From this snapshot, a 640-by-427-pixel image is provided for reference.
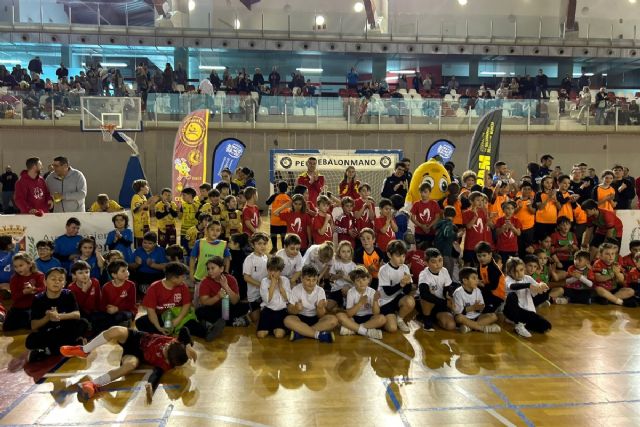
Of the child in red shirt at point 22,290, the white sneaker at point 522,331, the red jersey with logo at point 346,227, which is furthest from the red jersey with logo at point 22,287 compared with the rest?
the white sneaker at point 522,331

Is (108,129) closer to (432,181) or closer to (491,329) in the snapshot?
(432,181)

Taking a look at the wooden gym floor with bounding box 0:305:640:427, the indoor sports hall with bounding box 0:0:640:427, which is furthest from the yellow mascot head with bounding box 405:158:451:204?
the wooden gym floor with bounding box 0:305:640:427

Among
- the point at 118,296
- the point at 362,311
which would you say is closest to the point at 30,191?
the point at 118,296

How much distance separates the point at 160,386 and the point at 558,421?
3.82 meters

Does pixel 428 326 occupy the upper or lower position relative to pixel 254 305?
lower

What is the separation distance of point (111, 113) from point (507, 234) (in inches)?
502

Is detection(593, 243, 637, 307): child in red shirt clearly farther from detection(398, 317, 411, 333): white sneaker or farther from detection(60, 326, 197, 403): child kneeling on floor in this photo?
detection(60, 326, 197, 403): child kneeling on floor

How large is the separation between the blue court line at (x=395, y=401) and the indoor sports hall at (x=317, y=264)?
0.02 meters

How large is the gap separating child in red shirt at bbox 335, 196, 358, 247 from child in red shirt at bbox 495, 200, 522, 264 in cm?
246

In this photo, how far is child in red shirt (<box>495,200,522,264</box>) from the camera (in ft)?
30.7

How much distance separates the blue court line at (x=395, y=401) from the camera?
195 inches

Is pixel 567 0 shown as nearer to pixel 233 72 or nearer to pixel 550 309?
pixel 233 72

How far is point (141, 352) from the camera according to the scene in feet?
19.9

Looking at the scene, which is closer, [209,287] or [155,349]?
[155,349]
